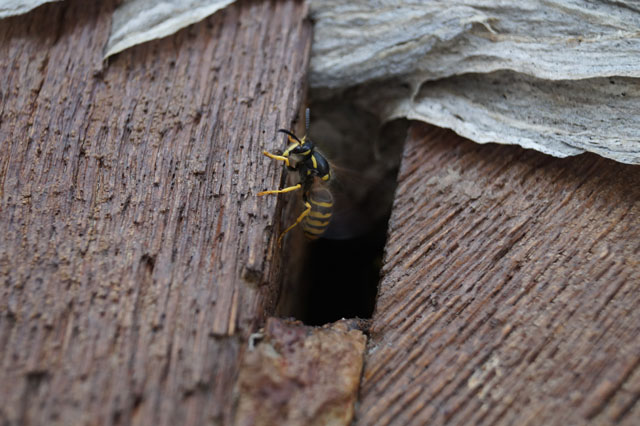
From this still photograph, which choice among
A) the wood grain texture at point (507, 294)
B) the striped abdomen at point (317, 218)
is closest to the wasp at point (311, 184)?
the striped abdomen at point (317, 218)

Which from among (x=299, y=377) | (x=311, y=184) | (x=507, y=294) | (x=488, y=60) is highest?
(x=488, y=60)

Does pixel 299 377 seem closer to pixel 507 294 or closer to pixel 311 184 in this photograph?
pixel 507 294

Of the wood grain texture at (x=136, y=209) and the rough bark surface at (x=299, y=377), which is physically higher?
the wood grain texture at (x=136, y=209)

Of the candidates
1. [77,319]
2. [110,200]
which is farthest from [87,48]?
[77,319]

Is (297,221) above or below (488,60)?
below

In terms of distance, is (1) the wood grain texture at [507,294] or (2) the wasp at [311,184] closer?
(1) the wood grain texture at [507,294]

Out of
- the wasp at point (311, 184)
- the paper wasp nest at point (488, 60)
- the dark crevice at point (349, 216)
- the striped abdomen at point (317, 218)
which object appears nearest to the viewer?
the paper wasp nest at point (488, 60)

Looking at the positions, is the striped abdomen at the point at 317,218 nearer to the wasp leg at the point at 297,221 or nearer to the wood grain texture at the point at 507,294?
the wasp leg at the point at 297,221

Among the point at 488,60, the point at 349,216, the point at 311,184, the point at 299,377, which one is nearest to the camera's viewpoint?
the point at 299,377

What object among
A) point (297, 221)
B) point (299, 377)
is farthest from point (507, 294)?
point (297, 221)
